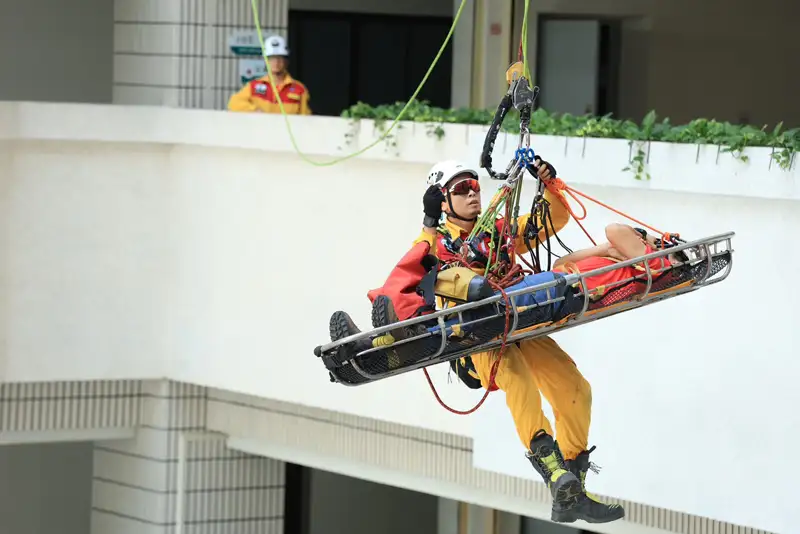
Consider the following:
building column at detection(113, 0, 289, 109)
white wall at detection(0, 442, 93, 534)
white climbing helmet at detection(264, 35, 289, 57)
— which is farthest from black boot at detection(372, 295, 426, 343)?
white wall at detection(0, 442, 93, 534)

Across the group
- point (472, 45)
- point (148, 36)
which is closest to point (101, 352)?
point (148, 36)

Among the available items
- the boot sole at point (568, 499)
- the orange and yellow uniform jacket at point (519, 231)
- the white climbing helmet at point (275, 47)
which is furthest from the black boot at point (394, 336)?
the white climbing helmet at point (275, 47)

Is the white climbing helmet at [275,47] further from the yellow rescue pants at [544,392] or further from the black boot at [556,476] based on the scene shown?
the black boot at [556,476]

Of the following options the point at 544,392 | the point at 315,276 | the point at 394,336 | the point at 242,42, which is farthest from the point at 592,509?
the point at 242,42

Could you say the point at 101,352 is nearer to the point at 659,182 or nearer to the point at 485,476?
the point at 485,476

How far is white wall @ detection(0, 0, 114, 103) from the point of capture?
15.0 metres

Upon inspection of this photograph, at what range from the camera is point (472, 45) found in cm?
1466

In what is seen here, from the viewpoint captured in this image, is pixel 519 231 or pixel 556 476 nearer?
pixel 556 476

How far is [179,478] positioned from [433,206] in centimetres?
680

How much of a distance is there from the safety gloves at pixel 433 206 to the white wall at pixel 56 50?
9099 mm

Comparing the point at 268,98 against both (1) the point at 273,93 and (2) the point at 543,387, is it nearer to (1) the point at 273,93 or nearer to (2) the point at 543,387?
(1) the point at 273,93

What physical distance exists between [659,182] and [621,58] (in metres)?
6.75

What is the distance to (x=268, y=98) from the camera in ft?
39.4

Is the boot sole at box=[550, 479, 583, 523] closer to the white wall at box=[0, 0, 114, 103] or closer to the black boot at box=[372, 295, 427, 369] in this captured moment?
the black boot at box=[372, 295, 427, 369]
